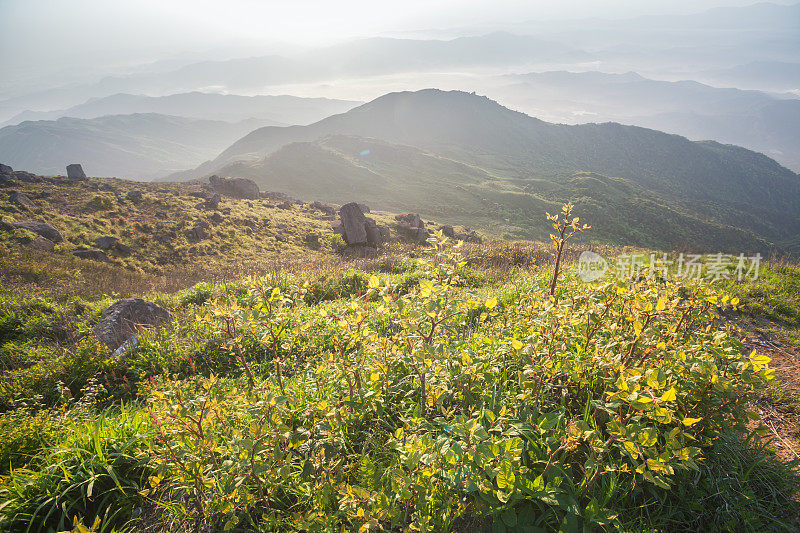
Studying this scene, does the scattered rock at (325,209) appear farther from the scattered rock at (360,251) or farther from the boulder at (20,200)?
the boulder at (20,200)

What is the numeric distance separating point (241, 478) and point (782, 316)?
9.80 metres

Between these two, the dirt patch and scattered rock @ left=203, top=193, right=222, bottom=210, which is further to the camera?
scattered rock @ left=203, top=193, right=222, bottom=210

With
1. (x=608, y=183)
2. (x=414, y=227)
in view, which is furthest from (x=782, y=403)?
(x=608, y=183)

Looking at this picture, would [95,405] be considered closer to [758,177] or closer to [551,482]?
[551,482]

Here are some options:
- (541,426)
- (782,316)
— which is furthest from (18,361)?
(782,316)

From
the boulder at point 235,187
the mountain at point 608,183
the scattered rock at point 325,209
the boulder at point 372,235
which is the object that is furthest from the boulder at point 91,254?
the mountain at point 608,183

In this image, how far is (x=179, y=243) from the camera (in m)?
30.3

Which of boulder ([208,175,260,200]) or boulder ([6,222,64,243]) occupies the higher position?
boulder ([208,175,260,200])

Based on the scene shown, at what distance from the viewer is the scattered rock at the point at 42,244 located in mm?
22000

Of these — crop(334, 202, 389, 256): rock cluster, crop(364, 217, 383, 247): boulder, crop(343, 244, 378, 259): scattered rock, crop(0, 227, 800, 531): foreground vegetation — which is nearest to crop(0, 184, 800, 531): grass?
crop(0, 227, 800, 531): foreground vegetation

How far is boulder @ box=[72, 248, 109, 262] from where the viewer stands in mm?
23091

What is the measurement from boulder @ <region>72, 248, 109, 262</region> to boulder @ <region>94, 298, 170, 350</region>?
2222 centimetres

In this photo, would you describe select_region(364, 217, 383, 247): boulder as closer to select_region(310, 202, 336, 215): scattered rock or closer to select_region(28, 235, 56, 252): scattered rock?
select_region(28, 235, 56, 252): scattered rock

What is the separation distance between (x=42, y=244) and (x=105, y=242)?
4042 mm
